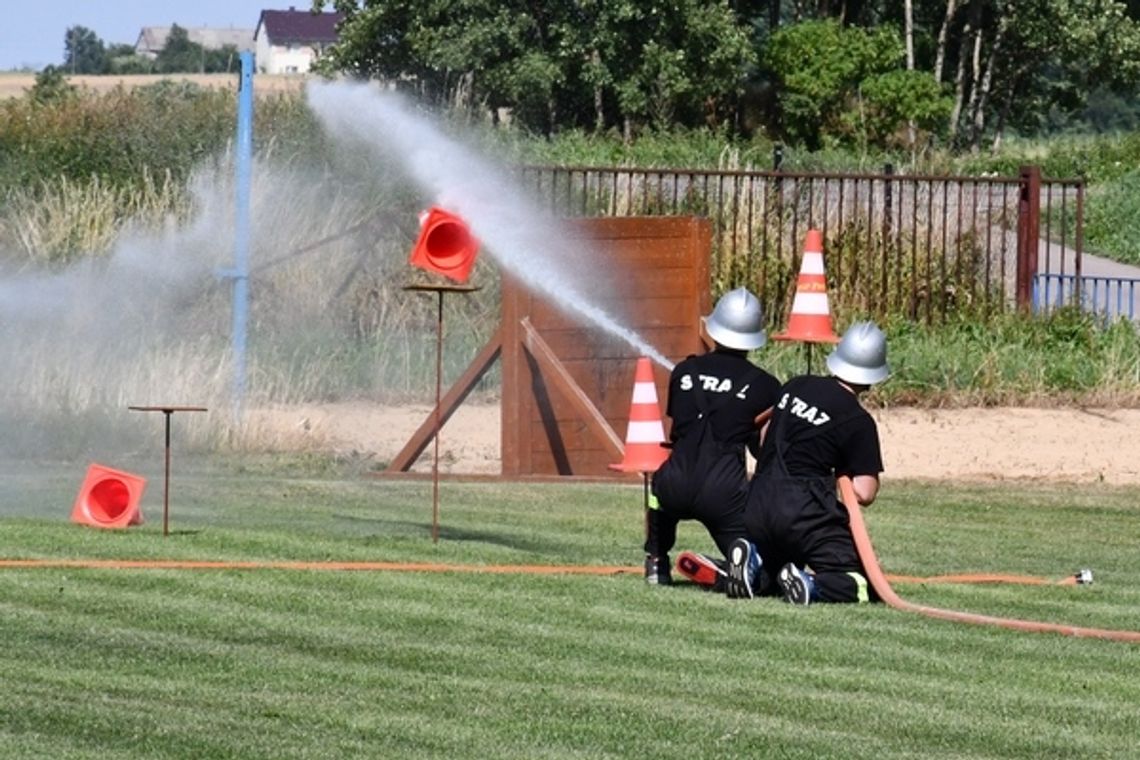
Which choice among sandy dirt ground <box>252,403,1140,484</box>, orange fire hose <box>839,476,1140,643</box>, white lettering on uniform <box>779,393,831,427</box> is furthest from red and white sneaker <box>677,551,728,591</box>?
sandy dirt ground <box>252,403,1140,484</box>

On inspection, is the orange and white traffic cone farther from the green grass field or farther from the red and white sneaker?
the red and white sneaker

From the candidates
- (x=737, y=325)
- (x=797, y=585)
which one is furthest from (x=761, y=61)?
(x=797, y=585)

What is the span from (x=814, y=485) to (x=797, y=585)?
0.44 meters

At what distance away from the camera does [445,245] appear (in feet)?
42.0

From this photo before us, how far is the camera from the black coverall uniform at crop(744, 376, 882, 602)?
10.9 meters

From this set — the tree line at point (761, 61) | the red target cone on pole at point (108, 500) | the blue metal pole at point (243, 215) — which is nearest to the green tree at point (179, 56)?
the tree line at point (761, 61)

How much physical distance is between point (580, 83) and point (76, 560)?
3871 cm

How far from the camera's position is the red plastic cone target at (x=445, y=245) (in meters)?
12.7

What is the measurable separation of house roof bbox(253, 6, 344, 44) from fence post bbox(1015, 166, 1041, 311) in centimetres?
9287

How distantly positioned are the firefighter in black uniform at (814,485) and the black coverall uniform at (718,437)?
257 millimetres

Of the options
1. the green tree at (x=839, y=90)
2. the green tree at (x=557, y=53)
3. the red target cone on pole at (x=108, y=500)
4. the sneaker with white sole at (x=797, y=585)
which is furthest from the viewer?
the green tree at (x=839, y=90)

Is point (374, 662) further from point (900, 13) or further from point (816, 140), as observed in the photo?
point (900, 13)

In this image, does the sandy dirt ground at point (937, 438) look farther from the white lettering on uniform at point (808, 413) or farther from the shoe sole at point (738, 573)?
the white lettering on uniform at point (808, 413)

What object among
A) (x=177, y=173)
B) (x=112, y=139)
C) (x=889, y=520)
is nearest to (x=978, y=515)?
(x=889, y=520)
